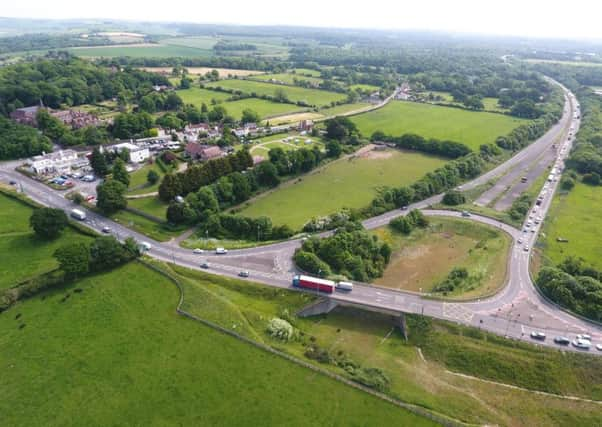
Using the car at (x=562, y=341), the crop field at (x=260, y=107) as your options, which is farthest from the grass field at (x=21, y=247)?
the crop field at (x=260, y=107)

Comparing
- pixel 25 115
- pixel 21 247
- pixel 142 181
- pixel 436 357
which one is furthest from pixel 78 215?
pixel 25 115

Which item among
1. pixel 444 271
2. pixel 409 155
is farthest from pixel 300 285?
pixel 409 155

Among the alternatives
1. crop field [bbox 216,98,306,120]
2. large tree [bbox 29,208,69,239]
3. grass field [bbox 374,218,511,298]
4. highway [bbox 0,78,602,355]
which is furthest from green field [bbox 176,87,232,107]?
grass field [bbox 374,218,511,298]

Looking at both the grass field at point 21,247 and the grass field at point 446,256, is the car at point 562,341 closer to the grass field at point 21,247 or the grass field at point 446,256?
the grass field at point 446,256

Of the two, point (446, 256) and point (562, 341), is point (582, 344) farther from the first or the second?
point (446, 256)

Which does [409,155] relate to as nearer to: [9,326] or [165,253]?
[165,253]

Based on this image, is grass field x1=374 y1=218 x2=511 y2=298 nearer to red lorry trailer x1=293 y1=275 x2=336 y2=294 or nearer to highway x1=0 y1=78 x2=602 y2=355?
highway x1=0 y1=78 x2=602 y2=355
